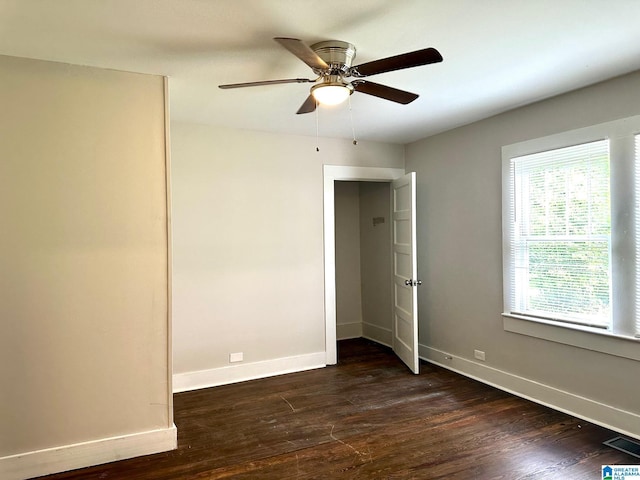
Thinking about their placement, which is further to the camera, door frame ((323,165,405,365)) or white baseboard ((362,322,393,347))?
white baseboard ((362,322,393,347))

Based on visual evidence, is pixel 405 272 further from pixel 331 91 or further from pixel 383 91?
pixel 331 91

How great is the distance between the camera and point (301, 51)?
195 centimetres

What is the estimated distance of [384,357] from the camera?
192 inches

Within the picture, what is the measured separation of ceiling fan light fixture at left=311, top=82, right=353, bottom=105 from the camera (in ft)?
7.51

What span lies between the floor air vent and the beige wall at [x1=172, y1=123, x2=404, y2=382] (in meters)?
2.64

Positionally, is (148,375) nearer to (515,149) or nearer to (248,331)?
(248,331)

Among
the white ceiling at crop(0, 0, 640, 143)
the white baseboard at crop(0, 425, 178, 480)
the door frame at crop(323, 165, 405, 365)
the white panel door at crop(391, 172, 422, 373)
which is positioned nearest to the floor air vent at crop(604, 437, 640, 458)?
the white panel door at crop(391, 172, 422, 373)

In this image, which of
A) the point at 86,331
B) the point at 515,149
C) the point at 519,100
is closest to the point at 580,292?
the point at 515,149

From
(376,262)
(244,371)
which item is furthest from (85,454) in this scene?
(376,262)

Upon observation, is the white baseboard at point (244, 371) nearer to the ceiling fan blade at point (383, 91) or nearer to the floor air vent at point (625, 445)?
the floor air vent at point (625, 445)

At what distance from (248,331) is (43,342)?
1942 mm

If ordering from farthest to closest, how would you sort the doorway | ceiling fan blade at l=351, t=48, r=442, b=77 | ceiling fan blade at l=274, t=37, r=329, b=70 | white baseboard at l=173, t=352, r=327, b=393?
the doorway < white baseboard at l=173, t=352, r=327, b=393 < ceiling fan blade at l=351, t=48, r=442, b=77 < ceiling fan blade at l=274, t=37, r=329, b=70

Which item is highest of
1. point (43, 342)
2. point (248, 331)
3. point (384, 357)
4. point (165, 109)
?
point (165, 109)

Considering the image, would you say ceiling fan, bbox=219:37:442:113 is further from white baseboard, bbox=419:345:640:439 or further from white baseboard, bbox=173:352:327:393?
white baseboard, bbox=173:352:327:393
